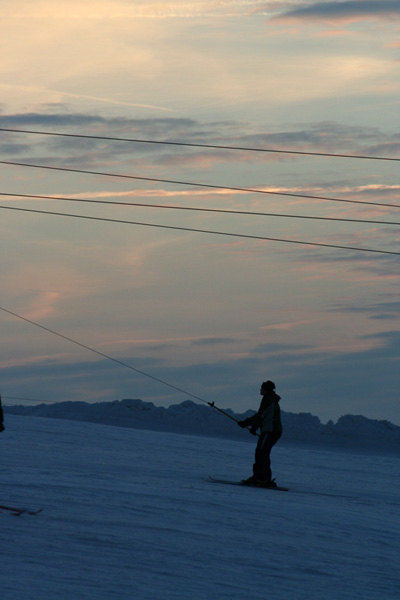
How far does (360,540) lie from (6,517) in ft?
14.2

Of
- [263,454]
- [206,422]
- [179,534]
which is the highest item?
[206,422]

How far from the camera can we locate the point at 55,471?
1447 cm

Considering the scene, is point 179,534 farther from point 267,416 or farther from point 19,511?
point 267,416

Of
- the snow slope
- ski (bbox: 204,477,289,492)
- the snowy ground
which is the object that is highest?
the snow slope

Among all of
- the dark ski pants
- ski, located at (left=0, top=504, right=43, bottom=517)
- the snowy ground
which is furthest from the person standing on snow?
ski, located at (left=0, top=504, right=43, bottom=517)

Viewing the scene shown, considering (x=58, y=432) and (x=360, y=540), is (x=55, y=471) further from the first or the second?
(x=58, y=432)

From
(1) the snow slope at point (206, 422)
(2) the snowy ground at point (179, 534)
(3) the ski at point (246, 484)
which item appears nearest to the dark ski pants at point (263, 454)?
(3) the ski at point (246, 484)

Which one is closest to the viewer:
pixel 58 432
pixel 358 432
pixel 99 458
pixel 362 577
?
pixel 362 577

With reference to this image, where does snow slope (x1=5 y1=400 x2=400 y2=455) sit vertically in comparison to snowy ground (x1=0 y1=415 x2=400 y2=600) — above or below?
above

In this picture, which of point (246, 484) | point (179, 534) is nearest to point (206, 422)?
point (246, 484)

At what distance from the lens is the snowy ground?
8.32 meters

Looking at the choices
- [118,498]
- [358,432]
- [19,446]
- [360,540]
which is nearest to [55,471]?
[118,498]

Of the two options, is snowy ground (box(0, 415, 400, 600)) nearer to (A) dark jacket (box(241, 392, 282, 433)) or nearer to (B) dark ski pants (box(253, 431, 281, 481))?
(B) dark ski pants (box(253, 431, 281, 481))

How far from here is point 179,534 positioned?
10344mm
